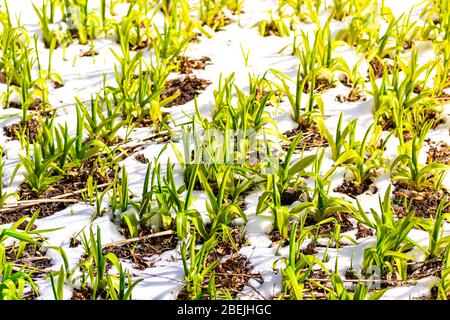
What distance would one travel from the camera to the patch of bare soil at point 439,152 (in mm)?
2804

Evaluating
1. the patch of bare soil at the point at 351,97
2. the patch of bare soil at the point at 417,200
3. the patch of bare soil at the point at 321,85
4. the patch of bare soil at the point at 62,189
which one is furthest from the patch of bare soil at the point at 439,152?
the patch of bare soil at the point at 62,189

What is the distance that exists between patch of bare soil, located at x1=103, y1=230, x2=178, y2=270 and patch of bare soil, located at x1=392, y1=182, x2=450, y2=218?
82 cm

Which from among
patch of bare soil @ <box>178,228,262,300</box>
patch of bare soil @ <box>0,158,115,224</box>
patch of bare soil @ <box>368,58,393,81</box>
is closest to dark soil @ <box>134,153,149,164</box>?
patch of bare soil @ <box>0,158,115,224</box>

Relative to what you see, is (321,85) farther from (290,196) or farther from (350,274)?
(350,274)

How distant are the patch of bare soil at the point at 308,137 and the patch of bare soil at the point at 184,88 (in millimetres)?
490

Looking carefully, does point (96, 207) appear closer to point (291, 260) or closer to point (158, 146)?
point (158, 146)

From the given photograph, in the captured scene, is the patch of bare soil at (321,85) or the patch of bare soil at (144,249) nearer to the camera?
the patch of bare soil at (144,249)

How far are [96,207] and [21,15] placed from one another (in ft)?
4.95

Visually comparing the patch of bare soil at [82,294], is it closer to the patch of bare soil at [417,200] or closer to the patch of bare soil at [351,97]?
the patch of bare soil at [417,200]

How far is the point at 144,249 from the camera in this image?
96.2 inches

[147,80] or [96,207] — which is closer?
[96,207]

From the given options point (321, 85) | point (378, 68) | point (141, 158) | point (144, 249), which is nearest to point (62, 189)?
point (141, 158)

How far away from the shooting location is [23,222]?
8.38 feet

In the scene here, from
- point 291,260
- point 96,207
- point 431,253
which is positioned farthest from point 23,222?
point 431,253
